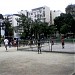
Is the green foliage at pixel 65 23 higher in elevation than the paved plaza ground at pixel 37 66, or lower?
higher

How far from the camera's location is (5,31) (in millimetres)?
72000

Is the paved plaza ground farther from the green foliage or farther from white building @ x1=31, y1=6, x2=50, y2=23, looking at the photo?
white building @ x1=31, y1=6, x2=50, y2=23

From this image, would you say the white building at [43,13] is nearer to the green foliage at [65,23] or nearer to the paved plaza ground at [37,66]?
the green foliage at [65,23]

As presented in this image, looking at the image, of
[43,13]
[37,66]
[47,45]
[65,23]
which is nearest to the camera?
[37,66]

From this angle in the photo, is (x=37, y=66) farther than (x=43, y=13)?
No

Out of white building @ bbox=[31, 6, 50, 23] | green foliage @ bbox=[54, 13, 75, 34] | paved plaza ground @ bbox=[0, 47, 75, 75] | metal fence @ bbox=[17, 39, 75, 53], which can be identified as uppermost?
white building @ bbox=[31, 6, 50, 23]

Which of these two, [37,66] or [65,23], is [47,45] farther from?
[65,23]

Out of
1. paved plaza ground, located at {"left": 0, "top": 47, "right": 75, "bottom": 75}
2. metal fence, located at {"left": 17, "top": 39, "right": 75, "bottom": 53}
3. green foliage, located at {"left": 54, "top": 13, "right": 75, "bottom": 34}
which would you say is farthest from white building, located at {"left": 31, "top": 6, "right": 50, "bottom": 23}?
paved plaza ground, located at {"left": 0, "top": 47, "right": 75, "bottom": 75}

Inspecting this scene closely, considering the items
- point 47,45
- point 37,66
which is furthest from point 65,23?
point 37,66

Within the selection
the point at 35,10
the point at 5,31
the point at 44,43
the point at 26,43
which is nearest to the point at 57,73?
the point at 44,43

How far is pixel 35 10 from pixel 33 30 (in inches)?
2273

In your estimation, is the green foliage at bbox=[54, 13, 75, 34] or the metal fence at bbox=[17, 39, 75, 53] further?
the green foliage at bbox=[54, 13, 75, 34]

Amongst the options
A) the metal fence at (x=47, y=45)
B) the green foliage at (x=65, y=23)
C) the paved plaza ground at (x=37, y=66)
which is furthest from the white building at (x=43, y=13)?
the paved plaza ground at (x=37, y=66)

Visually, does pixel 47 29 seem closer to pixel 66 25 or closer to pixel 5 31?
pixel 66 25
